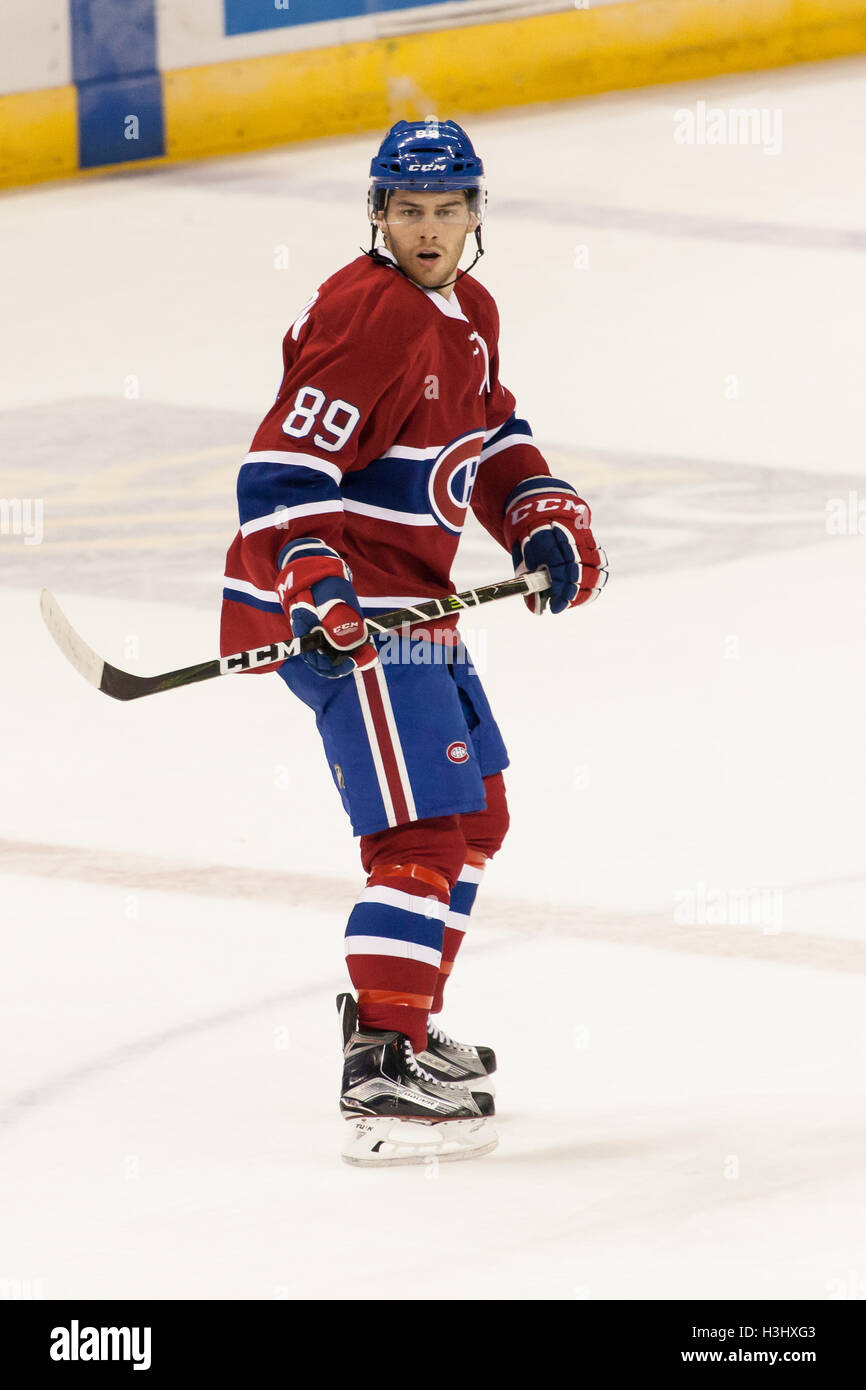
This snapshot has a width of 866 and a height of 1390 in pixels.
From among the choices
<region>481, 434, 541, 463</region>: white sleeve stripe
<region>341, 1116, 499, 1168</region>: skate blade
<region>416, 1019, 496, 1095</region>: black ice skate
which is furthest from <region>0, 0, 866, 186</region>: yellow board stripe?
<region>341, 1116, 499, 1168</region>: skate blade

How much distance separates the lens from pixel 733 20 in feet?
31.8

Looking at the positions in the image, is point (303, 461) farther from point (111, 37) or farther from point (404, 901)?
point (111, 37)

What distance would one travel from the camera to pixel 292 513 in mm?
2879

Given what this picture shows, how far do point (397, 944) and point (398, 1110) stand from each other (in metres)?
0.21

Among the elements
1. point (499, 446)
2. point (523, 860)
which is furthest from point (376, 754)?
point (523, 860)

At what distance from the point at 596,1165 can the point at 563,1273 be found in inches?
14.2

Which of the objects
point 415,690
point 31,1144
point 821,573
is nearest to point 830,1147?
point 415,690

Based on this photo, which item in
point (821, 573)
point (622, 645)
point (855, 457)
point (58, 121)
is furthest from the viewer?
point (58, 121)

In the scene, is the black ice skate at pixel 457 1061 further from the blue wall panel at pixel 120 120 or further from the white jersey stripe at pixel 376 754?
the blue wall panel at pixel 120 120

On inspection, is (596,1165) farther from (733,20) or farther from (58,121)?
(733,20)

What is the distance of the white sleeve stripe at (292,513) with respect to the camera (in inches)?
113

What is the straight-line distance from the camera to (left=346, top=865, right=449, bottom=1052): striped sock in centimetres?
294

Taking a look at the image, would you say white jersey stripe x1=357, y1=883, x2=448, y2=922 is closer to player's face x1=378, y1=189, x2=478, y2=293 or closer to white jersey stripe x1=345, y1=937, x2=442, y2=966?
white jersey stripe x1=345, y1=937, x2=442, y2=966

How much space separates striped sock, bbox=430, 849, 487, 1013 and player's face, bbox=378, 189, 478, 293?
2.50 ft
